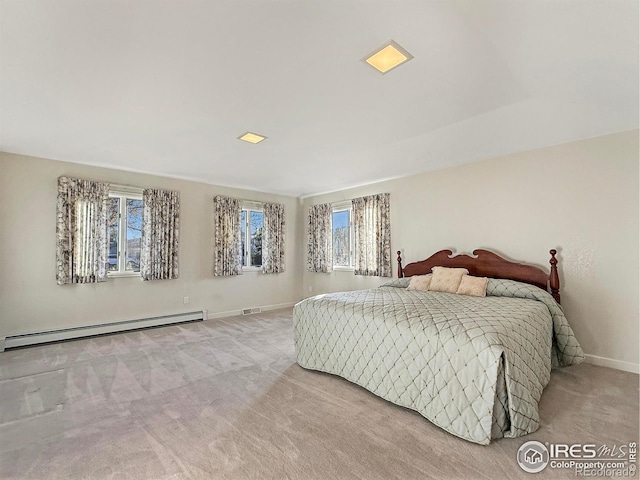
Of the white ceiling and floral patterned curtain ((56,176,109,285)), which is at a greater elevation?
the white ceiling

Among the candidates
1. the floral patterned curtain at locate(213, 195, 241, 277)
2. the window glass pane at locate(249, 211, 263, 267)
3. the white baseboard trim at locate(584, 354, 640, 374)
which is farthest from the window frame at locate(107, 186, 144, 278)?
the white baseboard trim at locate(584, 354, 640, 374)

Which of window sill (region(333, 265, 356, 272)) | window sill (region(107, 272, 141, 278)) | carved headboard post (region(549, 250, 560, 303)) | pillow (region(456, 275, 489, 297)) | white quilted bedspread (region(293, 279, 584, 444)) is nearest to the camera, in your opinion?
white quilted bedspread (region(293, 279, 584, 444))

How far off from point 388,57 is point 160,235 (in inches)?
168

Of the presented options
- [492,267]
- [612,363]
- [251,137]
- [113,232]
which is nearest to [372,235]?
[492,267]

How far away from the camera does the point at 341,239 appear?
6207 mm

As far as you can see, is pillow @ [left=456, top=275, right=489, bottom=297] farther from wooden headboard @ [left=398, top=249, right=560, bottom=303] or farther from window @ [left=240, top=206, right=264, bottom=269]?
window @ [left=240, top=206, right=264, bottom=269]

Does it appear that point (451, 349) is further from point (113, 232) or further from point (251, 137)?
point (113, 232)

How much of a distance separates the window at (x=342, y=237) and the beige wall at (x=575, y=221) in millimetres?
1906

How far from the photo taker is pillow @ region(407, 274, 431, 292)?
4.06 metres

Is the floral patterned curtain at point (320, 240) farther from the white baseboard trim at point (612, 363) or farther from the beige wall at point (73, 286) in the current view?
the white baseboard trim at point (612, 363)

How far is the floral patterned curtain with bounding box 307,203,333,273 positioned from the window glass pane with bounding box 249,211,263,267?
1.05m

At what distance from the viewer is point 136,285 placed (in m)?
4.76

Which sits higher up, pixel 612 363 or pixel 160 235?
pixel 160 235

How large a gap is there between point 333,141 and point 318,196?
2990 millimetres
